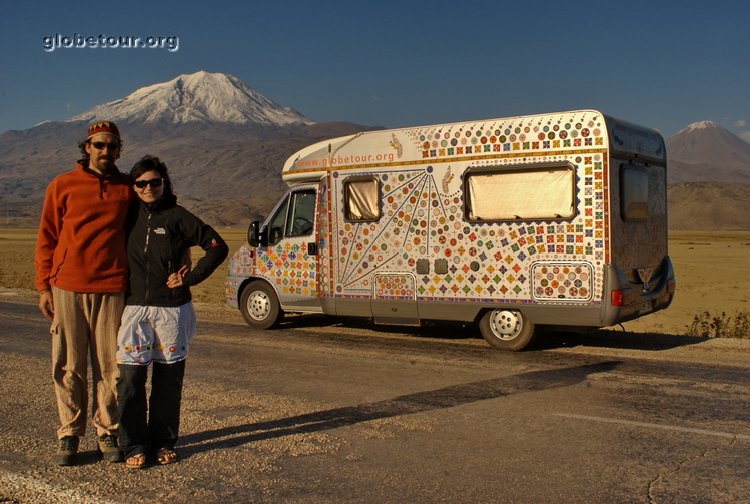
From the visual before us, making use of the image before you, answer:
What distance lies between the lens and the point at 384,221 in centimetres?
1152

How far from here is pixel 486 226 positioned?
1074cm

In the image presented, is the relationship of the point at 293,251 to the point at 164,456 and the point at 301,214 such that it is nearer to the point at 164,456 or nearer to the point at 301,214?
the point at 301,214

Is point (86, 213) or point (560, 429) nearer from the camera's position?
point (86, 213)

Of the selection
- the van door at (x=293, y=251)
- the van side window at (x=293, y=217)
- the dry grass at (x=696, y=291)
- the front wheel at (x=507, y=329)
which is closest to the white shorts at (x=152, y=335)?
the front wheel at (x=507, y=329)

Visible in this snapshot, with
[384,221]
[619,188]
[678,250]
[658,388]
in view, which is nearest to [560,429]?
[658,388]

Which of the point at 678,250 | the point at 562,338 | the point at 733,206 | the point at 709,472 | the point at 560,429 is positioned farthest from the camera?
the point at 733,206

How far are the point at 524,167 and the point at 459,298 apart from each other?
75.4 inches

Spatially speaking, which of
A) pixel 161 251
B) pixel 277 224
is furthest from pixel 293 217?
pixel 161 251

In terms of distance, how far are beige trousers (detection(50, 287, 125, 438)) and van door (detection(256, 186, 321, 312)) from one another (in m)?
6.79

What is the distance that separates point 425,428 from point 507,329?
4311mm

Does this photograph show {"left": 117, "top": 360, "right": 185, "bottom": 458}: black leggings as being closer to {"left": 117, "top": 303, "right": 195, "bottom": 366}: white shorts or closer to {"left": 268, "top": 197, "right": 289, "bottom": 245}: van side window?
{"left": 117, "top": 303, "right": 195, "bottom": 366}: white shorts

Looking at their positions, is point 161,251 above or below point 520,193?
below

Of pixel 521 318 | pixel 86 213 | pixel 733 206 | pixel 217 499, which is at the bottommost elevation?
pixel 217 499

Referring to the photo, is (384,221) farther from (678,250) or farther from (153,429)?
(678,250)
